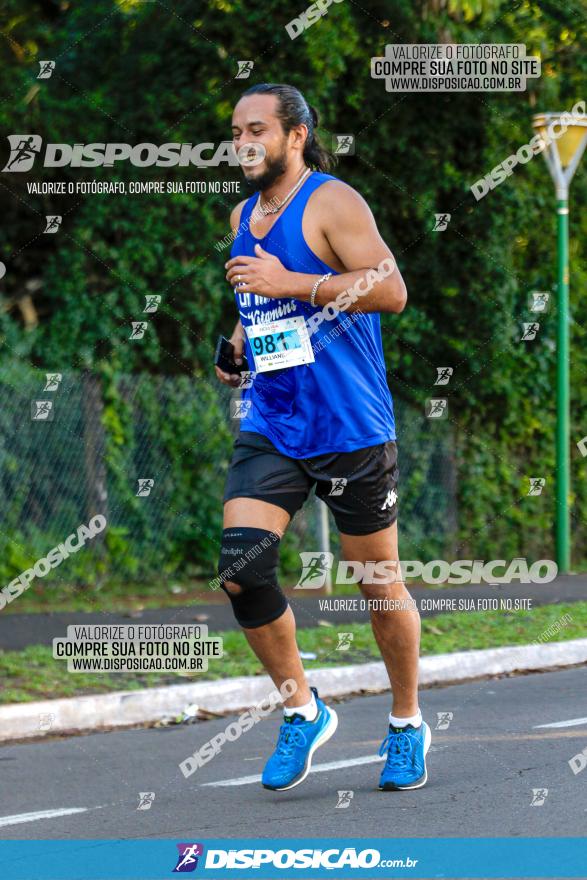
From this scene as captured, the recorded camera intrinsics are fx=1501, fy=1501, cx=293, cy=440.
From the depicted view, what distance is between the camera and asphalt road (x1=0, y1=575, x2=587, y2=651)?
9227mm

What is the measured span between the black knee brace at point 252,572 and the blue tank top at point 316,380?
11.6 inches

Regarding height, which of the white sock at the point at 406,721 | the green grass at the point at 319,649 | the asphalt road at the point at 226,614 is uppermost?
the white sock at the point at 406,721

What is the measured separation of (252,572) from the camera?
4.59 meters

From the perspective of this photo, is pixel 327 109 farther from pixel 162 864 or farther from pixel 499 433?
pixel 162 864

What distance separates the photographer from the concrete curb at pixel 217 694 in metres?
6.71

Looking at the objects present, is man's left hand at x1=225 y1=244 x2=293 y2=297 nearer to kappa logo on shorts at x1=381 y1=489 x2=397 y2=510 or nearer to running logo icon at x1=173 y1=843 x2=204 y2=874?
kappa logo on shorts at x1=381 y1=489 x2=397 y2=510

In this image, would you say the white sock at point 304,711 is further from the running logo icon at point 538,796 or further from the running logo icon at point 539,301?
the running logo icon at point 539,301

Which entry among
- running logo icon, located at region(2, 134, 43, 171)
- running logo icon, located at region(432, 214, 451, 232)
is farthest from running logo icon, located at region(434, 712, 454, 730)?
running logo icon, located at region(432, 214, 451, 232)

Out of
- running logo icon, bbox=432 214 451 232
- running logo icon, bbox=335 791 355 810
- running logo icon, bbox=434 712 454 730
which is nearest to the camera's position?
running logo icon, bbox=335 791 355 810

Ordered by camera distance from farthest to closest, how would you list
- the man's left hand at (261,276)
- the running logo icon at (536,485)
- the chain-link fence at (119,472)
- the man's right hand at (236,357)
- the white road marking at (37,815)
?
the running logo icon at (536,485)
the chain-link fence at (119,472)
the man's right hand at (236,357)
the white road marking at (37,815)
the man's left hand at (261,276)

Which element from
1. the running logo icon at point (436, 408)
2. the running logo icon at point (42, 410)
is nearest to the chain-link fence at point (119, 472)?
the running logo icon at point (42, 410)

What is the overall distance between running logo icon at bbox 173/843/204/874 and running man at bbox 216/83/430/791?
0.67 meters

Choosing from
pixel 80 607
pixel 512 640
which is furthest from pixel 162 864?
pixel 80 607

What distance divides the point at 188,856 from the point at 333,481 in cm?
125
